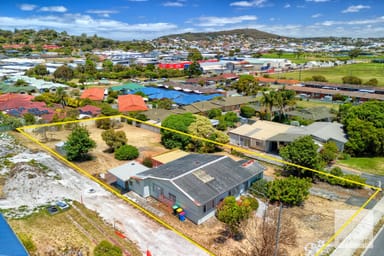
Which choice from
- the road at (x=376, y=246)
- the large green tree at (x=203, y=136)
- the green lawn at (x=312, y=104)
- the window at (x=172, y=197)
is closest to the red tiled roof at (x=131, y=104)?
the large green tree at (x=203, y=136)

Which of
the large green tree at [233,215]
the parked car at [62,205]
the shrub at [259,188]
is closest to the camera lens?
the large green tree at [233,215]

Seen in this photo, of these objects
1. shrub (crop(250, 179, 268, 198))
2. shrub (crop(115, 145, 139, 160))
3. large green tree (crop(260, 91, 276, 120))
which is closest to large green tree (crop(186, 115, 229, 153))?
shrub (crop(115, 145, 139, 160))

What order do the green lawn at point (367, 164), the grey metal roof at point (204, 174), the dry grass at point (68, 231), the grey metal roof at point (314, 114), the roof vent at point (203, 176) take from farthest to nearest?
the grey metal roof at point (314, 114)
the green lawn at point (367, 164)
the roof vent at point (203, 176)
the grey metal roof at point (204, 174)
the dry grass at point (68, 231)

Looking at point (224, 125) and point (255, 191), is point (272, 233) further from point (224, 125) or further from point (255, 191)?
point (224, 125)

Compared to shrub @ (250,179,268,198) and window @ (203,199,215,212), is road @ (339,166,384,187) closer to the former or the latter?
shrub @ (250,179,268,198)

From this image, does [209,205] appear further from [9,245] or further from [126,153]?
[126,153]

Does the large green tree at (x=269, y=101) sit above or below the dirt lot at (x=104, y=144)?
above

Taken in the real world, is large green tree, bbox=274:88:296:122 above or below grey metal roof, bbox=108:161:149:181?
above

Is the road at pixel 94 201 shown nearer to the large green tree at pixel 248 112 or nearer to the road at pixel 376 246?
the road at pixel 376 246
